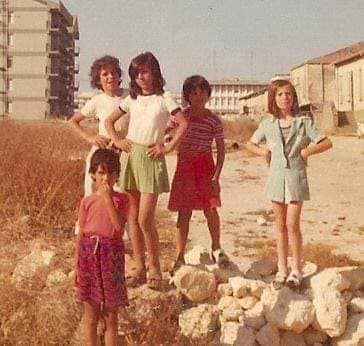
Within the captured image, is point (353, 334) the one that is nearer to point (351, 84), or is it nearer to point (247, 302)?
point (247, 302)

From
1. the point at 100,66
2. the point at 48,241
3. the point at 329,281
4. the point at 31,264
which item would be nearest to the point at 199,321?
the point at 329,281

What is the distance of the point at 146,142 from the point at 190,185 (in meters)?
0.63

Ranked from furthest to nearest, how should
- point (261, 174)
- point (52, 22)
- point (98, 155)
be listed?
point (52, 22)
point (261, 174)
point (98, 155)

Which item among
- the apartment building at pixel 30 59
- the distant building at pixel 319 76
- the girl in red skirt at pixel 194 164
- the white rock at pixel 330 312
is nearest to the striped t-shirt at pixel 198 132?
the girl in red skirt at pixel 194 164

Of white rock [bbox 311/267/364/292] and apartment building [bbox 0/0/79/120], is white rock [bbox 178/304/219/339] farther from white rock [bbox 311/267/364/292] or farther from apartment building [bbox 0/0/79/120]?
apartment building [bbox 0/0/79/120]

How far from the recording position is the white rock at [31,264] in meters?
4.51

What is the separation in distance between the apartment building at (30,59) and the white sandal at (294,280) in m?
47.9

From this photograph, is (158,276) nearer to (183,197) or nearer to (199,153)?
(183,197)

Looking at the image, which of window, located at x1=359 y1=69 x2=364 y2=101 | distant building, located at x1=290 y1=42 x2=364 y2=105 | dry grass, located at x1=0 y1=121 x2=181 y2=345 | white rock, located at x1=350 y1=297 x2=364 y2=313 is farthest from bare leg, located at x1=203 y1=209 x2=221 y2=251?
distant building, located at x1=290 y1=42 x2=364 y2=105

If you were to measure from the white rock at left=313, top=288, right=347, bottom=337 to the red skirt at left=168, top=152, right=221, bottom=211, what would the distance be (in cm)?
98

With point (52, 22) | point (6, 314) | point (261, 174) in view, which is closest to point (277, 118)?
point (6, 314)

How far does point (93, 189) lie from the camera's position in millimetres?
4297

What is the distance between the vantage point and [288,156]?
13.1 feet

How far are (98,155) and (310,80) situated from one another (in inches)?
1855
